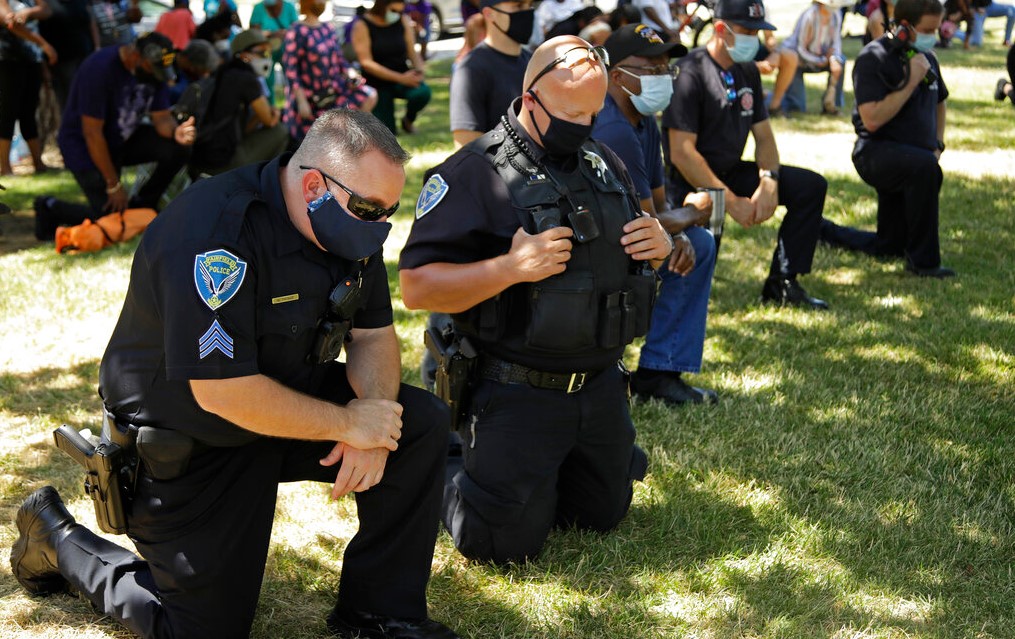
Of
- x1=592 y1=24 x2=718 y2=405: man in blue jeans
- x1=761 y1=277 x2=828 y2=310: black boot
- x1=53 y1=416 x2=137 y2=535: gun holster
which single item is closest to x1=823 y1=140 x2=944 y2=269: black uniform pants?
x1=761 y1=277 x2=828 y2=310: black boot

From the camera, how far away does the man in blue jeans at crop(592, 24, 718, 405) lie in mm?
4422

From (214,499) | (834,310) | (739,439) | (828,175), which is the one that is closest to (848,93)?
(828,175)

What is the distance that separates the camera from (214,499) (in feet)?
9.52

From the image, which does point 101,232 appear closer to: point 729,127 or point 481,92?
point 481,92

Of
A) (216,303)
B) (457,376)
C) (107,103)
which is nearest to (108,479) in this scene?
(216,303)

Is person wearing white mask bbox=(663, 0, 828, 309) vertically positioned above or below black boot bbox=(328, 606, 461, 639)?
above

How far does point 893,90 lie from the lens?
6.63 meters

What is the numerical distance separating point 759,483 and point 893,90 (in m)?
3.56

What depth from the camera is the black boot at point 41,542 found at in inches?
128

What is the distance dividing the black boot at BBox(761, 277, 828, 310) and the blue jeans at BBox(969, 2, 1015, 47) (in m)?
14.9

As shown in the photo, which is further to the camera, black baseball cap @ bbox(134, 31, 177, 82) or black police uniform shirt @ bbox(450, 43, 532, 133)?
black baseball cap @ bbox(134, 31, 177, 82)

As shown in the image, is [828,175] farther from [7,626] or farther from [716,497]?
[7,626]

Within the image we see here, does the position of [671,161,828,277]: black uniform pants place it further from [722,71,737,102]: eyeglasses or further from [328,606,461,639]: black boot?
[328,606,461,639]: black boot

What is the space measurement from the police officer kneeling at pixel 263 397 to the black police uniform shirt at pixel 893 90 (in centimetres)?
461
